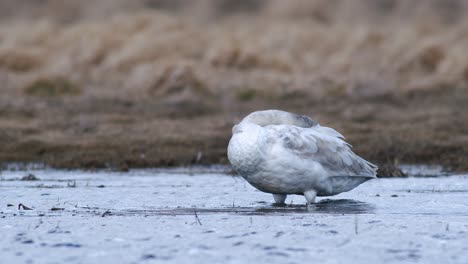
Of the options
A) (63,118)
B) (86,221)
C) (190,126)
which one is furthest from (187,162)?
(86,221)

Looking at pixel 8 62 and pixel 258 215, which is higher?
pixel 8 62

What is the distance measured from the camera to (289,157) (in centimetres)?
925

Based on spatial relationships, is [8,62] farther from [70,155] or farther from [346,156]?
[346,156]

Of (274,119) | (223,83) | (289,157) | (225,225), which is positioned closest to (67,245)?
(225,225)

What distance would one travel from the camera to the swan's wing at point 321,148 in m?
9.33

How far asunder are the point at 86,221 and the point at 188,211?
1.06 metres

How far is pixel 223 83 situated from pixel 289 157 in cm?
1522

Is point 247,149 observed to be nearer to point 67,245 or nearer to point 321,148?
point 321,148

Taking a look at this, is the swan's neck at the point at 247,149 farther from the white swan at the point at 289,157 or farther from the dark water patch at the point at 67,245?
the dark water patch at the point at 67,245

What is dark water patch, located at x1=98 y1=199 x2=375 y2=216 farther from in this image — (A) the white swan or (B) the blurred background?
(B) the blurred background

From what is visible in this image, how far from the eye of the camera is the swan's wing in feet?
30.6

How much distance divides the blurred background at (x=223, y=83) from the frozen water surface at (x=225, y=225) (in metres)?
3.68

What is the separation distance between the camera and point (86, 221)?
872 cm

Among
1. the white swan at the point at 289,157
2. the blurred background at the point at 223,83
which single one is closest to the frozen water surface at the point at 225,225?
the white swan at the point at 289,157
